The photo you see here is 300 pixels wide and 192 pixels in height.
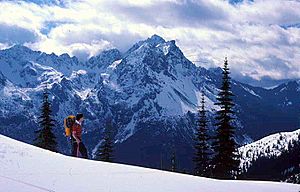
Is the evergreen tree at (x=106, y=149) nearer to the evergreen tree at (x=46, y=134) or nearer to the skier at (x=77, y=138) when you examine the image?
the evergreen tree at (x=46, y=134)

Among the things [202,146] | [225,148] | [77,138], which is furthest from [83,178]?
[202,146]

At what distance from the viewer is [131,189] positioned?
9656 millimetres

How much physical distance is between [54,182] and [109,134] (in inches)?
1409

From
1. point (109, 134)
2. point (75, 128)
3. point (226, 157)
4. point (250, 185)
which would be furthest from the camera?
point (109, 134)

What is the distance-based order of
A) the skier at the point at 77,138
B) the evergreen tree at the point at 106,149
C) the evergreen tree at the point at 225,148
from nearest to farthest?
1. the skier at the point at 77,138
2. the evergreen tree at the point at 225,148
3. the evergreen tree at the point at 106,149

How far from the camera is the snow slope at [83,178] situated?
933cm

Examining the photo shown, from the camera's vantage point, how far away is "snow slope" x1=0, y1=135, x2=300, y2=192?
9.33m

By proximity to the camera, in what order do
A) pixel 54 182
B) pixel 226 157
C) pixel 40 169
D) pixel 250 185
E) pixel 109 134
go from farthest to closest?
1. pixel 109 134
2. pixel 226 157
3. pixel 250 185
4. pixel 40 169
5. pixel 54 182

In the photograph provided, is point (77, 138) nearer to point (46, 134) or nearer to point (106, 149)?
point (46, 134)

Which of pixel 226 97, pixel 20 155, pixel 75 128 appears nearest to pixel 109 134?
pixel 226 97

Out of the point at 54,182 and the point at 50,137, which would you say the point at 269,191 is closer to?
the point at 54,182

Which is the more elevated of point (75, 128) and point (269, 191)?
point (75, 128)

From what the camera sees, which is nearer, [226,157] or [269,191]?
[269,191]

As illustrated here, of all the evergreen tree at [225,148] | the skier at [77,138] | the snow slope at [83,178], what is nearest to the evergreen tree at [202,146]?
the evergreen tree at [225,148]
